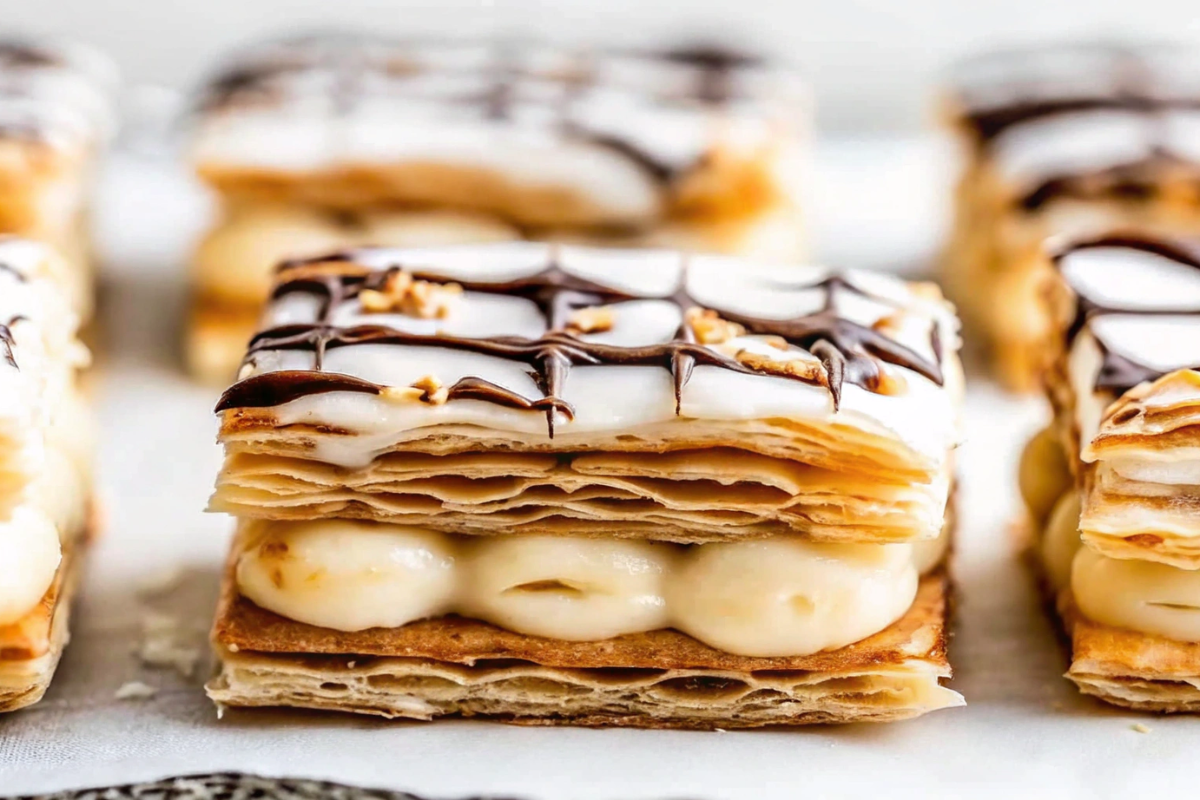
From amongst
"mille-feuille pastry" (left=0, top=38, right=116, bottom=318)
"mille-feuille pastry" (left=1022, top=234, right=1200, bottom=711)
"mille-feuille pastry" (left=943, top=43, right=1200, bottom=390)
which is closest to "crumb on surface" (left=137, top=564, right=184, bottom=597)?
"mille-feuille pastry" (left=0, top=38, right=116, bottom=318)

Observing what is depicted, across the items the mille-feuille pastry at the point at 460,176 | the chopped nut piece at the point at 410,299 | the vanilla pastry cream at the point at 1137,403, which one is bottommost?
the vanilla pastry cream at the point at 1137,403

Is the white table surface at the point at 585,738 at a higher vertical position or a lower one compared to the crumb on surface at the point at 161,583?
lower

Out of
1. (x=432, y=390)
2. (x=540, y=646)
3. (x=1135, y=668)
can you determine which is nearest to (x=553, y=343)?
(x=432, y=390)

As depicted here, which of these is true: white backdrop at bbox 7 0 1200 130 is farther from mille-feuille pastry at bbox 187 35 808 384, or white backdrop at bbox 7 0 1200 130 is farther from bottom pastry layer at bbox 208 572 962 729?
bottom pastry layer at bbox 208 572 962 729

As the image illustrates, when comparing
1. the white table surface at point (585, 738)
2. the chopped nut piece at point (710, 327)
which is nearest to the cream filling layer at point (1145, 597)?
the white table surface at point (585, 738)

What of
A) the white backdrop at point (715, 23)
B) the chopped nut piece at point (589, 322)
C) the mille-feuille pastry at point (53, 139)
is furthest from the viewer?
the white backdrop at point (715, 23)

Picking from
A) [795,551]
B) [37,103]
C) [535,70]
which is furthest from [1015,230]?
[37,103]

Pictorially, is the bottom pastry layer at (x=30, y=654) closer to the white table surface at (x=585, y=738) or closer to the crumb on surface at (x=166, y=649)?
the white table surface at (x=585, y=738)
